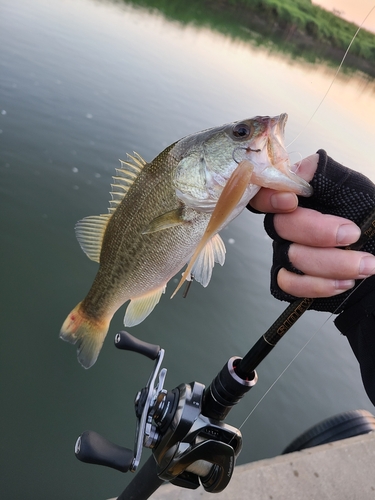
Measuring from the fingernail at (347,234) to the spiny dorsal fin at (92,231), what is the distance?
3.72 ft

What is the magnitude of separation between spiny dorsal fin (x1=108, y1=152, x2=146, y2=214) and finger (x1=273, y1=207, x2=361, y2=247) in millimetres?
765

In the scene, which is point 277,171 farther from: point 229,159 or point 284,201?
point 229,159

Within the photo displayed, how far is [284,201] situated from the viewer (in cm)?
132

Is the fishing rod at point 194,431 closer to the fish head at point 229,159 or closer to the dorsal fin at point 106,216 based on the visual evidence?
the fish head at point 229,159

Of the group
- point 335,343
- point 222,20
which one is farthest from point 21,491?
point 222,20

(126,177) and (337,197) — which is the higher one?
(337,197)

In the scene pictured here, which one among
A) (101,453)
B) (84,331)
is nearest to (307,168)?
(101,453)

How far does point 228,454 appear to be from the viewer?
140 cm

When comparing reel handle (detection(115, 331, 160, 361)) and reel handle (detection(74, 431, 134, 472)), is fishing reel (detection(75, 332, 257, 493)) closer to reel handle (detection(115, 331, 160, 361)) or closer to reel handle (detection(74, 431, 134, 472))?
reel handle (detection(74, 431, 134, 472))

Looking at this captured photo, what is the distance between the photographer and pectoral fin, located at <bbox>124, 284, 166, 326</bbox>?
6.21 feet

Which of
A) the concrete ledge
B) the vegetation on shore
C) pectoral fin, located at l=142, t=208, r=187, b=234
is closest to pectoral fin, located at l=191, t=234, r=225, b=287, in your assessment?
pectoral fin, located at l=142, t=208, r=187, b=234

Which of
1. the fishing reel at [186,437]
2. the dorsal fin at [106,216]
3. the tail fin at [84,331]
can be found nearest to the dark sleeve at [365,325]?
the fishing reel at [186,437]

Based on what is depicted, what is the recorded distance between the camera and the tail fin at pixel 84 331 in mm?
2096

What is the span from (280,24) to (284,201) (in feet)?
119
